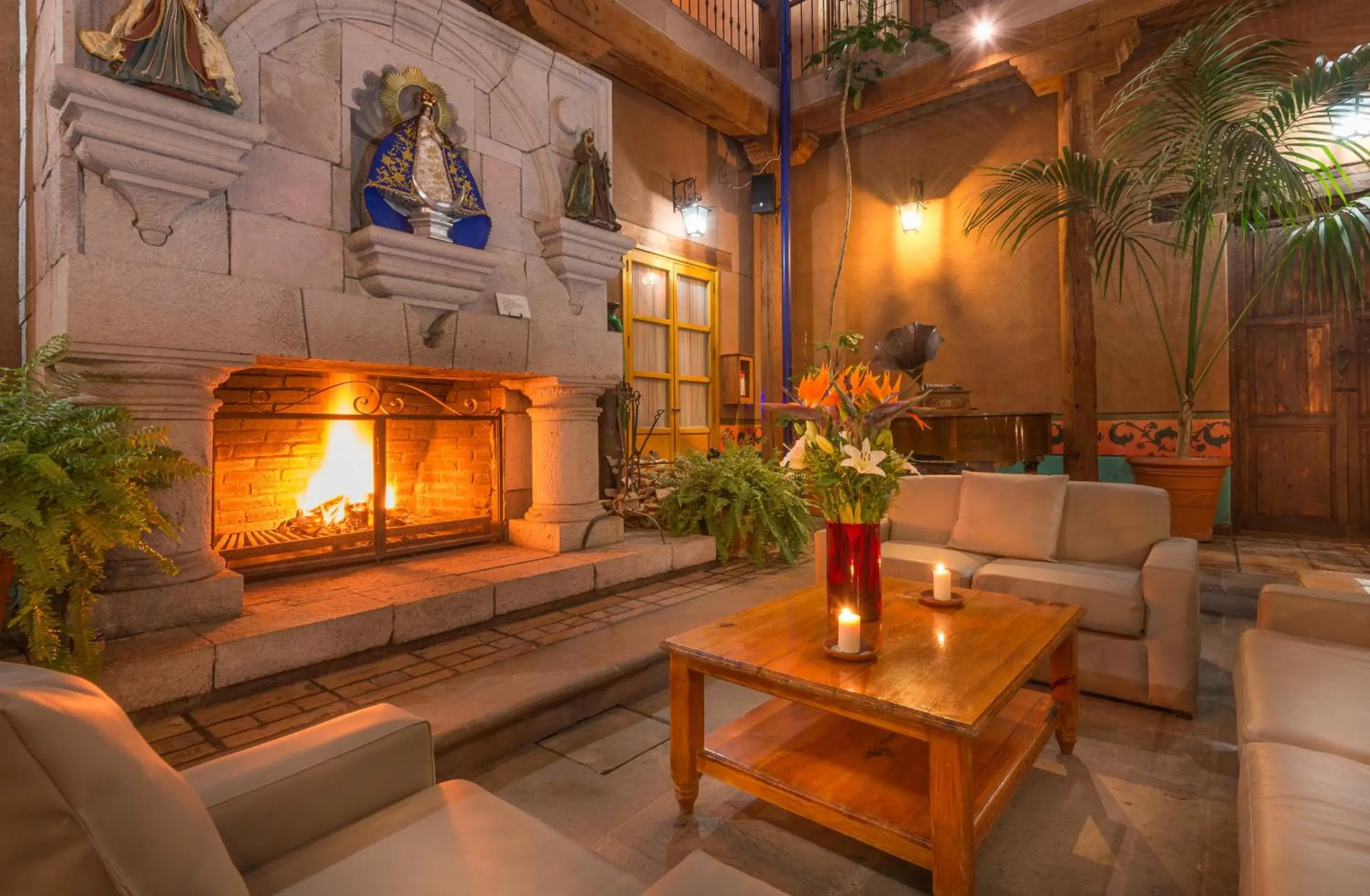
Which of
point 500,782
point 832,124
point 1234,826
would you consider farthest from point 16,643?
point 832,124

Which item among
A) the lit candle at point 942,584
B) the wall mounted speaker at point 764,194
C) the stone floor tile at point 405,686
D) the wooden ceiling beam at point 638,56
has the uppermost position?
the wooden ceiling beam at point 638,56

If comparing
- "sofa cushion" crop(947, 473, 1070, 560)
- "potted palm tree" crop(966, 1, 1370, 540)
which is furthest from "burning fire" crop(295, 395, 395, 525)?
"potted palm tree" crop(966, 1, 1370, 540)

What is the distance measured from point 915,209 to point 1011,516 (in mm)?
4549

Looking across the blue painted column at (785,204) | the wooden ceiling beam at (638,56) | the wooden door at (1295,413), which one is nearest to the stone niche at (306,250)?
the wooden ceiling beam at (638,56)

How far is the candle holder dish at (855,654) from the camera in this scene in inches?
74.0

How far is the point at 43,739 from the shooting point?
66cm

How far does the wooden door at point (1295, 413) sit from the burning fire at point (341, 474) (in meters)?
6.70

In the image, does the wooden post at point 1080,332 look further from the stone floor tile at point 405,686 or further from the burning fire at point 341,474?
the burning fire at point 341,474

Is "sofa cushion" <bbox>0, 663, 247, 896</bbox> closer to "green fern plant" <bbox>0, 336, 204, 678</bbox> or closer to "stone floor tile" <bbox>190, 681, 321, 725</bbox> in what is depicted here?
"green fern plant" <bbox>0, 336, 204, 678</bbox>

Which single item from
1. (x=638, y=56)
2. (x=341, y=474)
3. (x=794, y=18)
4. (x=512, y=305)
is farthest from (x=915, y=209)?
(x=341, y=474)

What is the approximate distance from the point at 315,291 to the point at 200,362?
563 mm

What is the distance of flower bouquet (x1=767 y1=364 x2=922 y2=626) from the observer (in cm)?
212

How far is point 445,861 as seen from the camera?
42.9 inches

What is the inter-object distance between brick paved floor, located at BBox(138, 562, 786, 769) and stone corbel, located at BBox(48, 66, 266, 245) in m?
1.79
